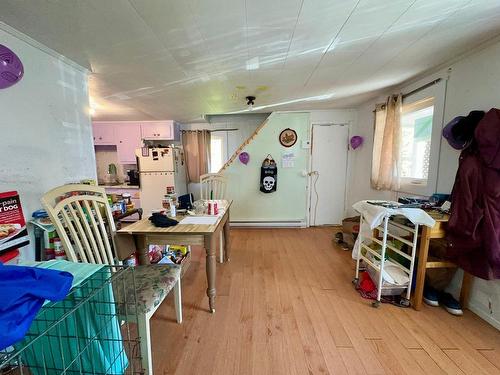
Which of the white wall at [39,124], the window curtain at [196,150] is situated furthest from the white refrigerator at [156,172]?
the white wall at [39,124]

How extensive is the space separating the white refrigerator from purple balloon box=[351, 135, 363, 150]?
3241 mm

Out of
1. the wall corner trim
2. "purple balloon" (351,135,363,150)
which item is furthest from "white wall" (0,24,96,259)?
"purple balloon" (351,135,363,150)

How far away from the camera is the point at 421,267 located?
1703mm

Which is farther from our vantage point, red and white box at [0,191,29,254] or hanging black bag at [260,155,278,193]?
hanging black bag at [260,155,278,193]

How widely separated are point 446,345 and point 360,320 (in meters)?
0.51

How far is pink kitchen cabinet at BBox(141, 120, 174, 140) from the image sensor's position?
14.1 feet

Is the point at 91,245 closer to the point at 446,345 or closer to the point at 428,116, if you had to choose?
the point at 446,345

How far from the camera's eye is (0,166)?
4.42 feet

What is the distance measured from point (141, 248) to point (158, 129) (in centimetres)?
331

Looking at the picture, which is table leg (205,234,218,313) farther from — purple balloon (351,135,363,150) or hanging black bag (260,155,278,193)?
purple balloon (351,135,363,150)

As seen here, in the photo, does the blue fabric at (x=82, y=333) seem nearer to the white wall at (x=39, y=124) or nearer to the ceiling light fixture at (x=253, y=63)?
the white wall at (x=39, y=124)

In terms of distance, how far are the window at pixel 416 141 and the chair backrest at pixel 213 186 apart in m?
2.26

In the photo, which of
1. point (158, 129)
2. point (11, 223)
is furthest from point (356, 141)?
point (11, 223)

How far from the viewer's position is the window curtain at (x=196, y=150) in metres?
4.49
